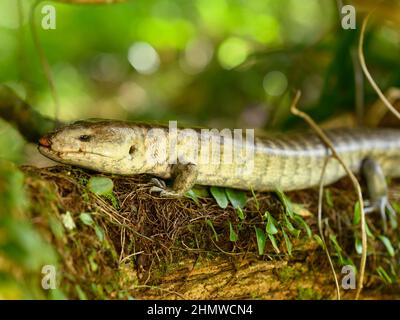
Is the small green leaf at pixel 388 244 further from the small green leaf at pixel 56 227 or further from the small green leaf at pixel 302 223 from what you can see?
the small green leaf at pixel 56 227

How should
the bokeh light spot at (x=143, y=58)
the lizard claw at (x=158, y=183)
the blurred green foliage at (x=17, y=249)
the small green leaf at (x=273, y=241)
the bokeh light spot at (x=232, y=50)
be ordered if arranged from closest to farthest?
the blurred green foliage at (x=17, y=249) → the small green leaf at (x=273, y=241) → the lizard claw at (x=158, y=183) → the bokeh light spot at (x=232, y=50) → the bokeh light spot at (x=143, y=58)

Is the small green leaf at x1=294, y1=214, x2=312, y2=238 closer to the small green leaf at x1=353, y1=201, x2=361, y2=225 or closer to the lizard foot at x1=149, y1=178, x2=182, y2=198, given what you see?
the small green leaf at x1=353, y1=201, x2=361, y2=225

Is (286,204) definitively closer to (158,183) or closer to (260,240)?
(260,240)

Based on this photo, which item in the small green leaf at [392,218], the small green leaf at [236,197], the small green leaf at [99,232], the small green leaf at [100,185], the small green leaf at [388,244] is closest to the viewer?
the small green leaf at [99,232]

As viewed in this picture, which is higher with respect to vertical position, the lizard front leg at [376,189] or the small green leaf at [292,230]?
the lizard front leg at [376,189]

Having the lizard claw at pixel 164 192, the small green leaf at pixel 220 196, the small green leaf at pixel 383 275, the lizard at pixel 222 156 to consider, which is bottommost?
the small green leaf at pixel 383 275

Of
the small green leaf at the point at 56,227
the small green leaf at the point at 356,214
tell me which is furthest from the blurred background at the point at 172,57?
the small green leaf at the point at 56,227

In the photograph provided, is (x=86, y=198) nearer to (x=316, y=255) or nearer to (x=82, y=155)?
(x=82, y=155)

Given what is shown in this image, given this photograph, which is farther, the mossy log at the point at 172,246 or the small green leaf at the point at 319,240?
the small green leaf at the point at 319,240

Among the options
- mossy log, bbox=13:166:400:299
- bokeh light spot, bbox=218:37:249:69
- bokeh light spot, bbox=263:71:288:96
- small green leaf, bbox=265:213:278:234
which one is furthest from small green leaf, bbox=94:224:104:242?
bokeh light spot, bbox=218:37:249:69
